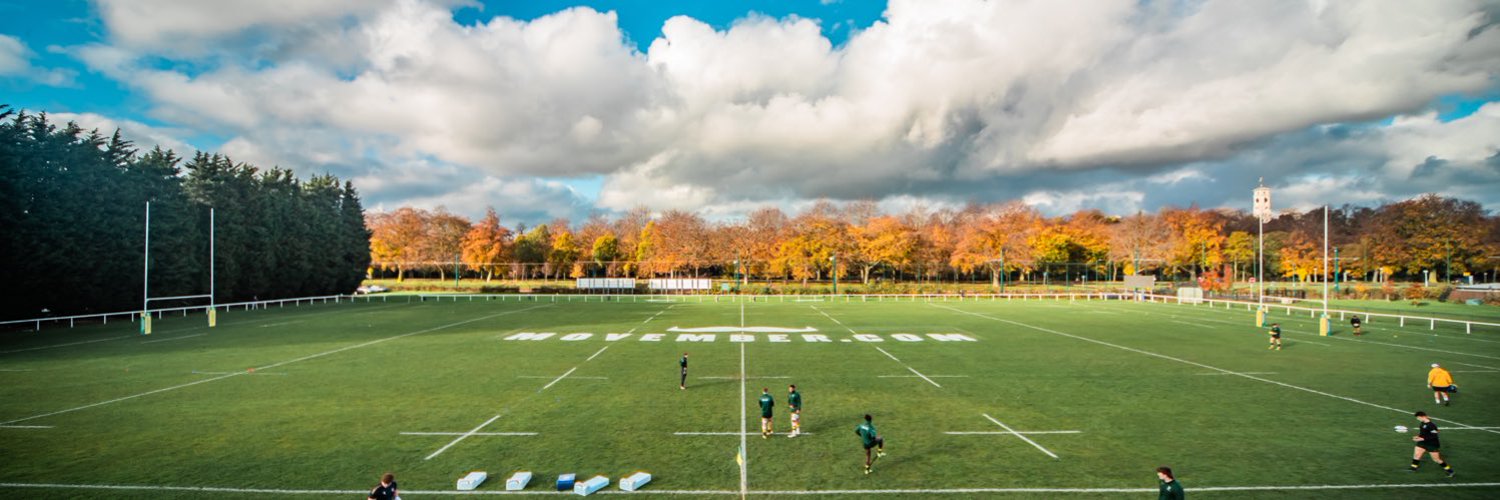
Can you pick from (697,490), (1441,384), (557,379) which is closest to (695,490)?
(697,490)

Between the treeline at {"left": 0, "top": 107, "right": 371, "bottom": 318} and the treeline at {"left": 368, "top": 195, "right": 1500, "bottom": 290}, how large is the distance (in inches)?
1485

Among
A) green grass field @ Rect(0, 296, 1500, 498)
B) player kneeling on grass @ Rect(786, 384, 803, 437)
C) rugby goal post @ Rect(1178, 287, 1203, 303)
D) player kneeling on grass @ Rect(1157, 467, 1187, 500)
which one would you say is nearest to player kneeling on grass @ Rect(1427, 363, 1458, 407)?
green grass field @ Rect(0, 296, 1500, 498)

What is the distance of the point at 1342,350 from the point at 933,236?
244 ft

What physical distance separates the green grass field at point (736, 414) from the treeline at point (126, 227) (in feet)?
35.1

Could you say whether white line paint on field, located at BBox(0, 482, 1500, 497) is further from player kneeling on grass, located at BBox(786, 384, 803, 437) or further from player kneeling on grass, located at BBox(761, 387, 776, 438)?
player kneeling on grass, located at BBox(786, 384, 803, 437)

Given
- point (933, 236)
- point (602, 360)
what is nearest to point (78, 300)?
point (602, 360)

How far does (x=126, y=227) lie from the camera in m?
47.5

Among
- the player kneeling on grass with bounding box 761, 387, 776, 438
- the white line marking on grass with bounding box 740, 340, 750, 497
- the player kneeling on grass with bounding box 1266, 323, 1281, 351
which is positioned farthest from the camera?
the player kneeling on grass with bounding box 1266, 323, 1281, 351

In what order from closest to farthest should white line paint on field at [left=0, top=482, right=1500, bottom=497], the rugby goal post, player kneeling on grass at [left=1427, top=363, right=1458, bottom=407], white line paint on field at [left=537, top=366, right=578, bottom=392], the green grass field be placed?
1. white line paint on field at [left=0, top=482, right=1500, bottom=497]
2. the green grass field
3. player kneeling on grass at [left=1427, top=363, right=1458, bottom=407]
4. white line paint on field at [left=537, top=366, right=578, bottom=392]
5. the rugby goal post

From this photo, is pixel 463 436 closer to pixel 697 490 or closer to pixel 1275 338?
pixel 697 490

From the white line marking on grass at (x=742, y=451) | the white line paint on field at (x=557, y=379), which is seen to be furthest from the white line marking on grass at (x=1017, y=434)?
the white line paint on field at (x=557, y=379)

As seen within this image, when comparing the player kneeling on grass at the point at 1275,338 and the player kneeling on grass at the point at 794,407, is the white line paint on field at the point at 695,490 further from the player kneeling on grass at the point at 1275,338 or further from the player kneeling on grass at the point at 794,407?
the player kneeling on grass at the point at 1275,338

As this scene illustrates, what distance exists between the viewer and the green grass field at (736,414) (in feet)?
41.2

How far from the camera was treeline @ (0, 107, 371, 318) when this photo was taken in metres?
40.8
